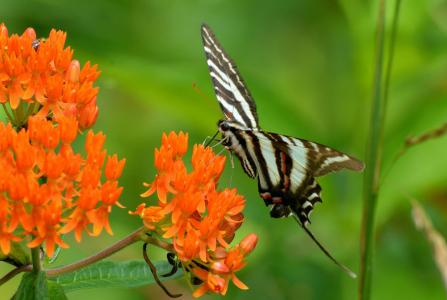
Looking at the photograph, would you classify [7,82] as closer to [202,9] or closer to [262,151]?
[262,151]

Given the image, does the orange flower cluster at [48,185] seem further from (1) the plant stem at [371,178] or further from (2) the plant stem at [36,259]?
(1) the plant stem at [371,178]

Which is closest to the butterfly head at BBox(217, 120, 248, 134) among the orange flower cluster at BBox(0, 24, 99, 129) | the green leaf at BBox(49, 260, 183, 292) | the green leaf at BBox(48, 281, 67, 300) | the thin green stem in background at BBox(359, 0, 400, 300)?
the thin green stem in background at BBox(359, 0, 400, 300)

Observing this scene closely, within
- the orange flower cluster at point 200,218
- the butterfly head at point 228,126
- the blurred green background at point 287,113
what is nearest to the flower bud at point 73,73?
the orange flower cluster at point 200,218

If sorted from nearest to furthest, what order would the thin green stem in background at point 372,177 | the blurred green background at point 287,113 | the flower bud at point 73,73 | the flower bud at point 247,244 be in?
the flower bud at point 247,244
the flower bud at point 73,73
the thin green stem in background at point 372,177
the blurred green background at point 287,113

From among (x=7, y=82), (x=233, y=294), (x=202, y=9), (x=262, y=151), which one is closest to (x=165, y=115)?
(x=202, y=9)

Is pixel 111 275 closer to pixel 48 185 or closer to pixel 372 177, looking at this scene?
pixel 48 185

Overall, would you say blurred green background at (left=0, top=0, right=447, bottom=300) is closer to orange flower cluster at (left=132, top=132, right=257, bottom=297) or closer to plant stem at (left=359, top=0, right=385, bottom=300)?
plant stem at (left=359, top=0, right=385, bottom=300)
